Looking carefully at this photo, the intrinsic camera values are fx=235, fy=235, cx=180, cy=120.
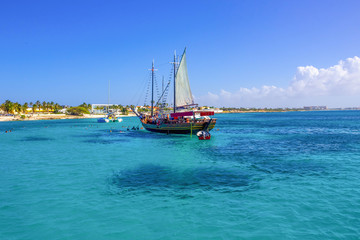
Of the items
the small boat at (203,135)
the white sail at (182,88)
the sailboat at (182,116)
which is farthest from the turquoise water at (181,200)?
the white sail at (182,88)

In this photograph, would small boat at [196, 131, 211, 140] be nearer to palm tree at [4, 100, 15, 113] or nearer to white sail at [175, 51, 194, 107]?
white sail at [175, 51, 194, 107]

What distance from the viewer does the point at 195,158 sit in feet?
100

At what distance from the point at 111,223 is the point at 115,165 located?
14.5 metres

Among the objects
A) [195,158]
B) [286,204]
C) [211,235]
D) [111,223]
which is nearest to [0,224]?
[111,223]

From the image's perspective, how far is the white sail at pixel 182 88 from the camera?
61.9m

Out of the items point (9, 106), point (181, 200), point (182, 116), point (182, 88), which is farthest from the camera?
point (9, 106)

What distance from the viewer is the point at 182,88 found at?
62281mm

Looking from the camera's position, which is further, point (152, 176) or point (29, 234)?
point (152, 176)

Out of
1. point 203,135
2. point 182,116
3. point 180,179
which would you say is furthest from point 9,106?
point 180,179

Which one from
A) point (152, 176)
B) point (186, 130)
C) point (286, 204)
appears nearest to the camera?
point (286, 204)

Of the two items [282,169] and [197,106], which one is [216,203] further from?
[197,106]

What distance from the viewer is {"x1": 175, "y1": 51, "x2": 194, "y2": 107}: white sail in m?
61.9

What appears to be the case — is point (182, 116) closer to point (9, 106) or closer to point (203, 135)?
point (203, 135)

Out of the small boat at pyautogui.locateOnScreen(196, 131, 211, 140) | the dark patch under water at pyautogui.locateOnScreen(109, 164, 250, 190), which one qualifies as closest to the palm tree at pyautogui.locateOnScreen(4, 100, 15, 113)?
the small boat at pyautogui.locateOnScreen(196, 131, 211, 140)
